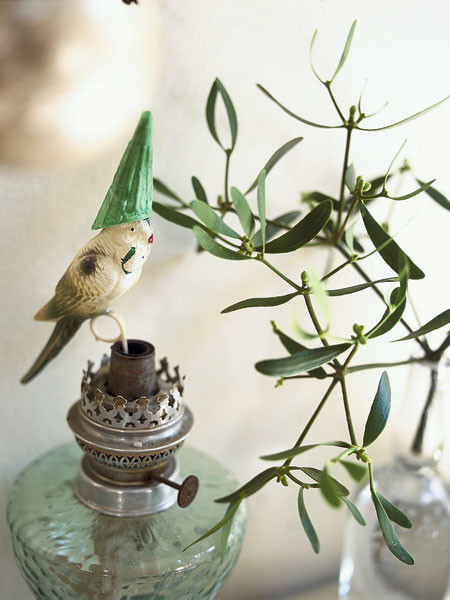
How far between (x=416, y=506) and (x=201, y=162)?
0.48 m

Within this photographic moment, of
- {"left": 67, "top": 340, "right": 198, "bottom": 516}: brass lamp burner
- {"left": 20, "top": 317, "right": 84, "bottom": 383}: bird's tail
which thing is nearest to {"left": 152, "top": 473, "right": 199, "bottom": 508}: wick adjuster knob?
{"left": 67, "top": 340, "right": 198, "bottom": 516}: brass lamp burner

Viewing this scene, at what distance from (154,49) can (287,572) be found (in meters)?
0.71

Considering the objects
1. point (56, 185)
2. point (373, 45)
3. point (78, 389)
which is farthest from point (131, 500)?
point (373, 45)

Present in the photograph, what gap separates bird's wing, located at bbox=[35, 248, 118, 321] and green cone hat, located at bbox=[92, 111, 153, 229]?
3 centimetres

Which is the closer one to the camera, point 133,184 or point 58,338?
point 133,184

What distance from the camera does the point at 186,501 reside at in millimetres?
546

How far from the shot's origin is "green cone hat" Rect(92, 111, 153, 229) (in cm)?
46

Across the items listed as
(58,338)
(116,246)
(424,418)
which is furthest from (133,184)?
(424,418)

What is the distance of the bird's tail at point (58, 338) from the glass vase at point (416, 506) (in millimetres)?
390

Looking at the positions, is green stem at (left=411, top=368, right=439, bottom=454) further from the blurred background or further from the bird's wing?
the bird's wing

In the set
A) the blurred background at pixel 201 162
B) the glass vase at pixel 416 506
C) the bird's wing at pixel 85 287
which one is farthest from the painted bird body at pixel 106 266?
the glass vase at pixel 416 506

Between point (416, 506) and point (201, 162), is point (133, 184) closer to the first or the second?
point (201, 162)

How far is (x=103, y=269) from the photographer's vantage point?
506mm

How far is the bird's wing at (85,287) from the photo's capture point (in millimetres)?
506
